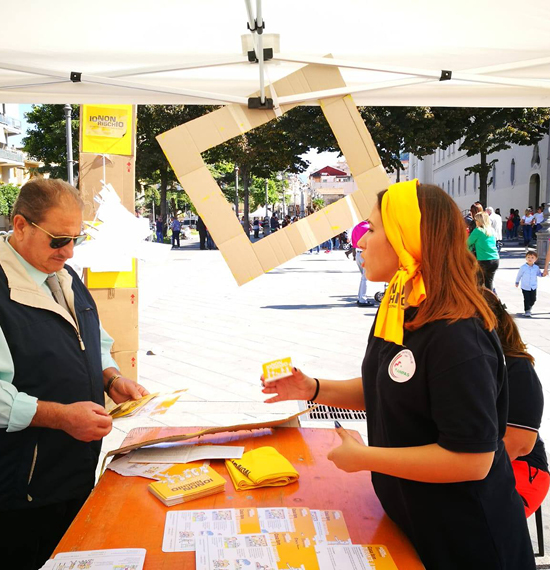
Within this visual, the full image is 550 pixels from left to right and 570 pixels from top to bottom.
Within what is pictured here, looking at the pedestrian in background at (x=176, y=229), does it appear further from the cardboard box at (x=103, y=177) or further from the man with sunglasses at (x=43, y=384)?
the man with sunglasses at (x=43, y=384)

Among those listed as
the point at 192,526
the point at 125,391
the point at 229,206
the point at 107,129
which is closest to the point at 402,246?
the point at 192,526

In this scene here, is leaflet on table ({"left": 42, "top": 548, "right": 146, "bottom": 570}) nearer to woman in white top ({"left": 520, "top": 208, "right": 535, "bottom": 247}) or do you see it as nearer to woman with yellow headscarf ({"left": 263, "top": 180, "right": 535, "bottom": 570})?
woman with yellow headscarf ({"left": 263, "top": 180, "right": 535, "bottom": 570})

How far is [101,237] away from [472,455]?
11.9 feet

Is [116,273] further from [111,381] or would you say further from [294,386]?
[294,386]

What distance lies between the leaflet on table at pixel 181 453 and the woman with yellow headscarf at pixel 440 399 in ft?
2.33

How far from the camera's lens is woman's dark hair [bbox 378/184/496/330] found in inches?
57.6

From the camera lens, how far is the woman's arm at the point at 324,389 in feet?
6.82

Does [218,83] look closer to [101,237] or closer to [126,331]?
[101,237]

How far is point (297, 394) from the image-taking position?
2.12 m

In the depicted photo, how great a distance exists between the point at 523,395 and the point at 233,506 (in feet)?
3.47

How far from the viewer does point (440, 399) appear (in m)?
1.39

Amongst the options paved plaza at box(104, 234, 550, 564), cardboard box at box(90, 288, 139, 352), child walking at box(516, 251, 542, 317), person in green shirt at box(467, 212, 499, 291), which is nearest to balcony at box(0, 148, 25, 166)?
paved plaza at box(104, 234, 550, 564)

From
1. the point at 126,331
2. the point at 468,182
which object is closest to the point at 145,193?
the point at 468,182

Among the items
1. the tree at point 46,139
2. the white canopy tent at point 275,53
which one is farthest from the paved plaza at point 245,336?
the tree at point 46,139
